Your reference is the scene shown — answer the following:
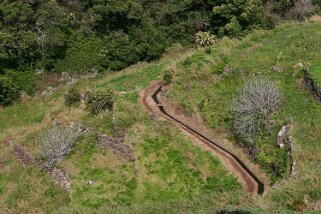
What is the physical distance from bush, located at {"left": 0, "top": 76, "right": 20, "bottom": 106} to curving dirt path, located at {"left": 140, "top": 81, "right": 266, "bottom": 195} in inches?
573

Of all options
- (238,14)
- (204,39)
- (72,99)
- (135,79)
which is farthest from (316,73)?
(238,14)

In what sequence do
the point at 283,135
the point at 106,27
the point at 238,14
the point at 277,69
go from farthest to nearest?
the point at 106,27, the point at 238,14, the point at 277,69, the point at 283,135

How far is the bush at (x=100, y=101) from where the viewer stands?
33781 mm

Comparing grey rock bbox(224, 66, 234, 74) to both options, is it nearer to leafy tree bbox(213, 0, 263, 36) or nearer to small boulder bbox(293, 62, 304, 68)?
small boulder bbox(293, 62, 304, 68)

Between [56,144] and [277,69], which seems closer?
[56,144]

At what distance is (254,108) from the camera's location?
95.6 feet

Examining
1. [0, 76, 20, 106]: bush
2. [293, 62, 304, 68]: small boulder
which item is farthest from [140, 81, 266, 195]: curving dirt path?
[0, 76, 20, 106]: bush

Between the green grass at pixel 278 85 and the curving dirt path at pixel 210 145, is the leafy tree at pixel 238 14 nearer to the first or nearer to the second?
the green grass at pixel 278 85

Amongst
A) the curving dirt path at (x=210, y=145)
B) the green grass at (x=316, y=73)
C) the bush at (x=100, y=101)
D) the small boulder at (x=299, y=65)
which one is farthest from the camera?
the bush at (x=100, y=101)

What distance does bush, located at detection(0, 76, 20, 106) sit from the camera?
44.7m

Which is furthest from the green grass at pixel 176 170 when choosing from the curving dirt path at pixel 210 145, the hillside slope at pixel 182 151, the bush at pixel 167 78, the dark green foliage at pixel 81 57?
the dark green foliage at pixel 81 57

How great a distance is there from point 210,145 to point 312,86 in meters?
6.94

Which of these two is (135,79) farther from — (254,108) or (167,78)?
(254,108)

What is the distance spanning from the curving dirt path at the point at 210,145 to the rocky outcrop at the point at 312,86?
5.92m
